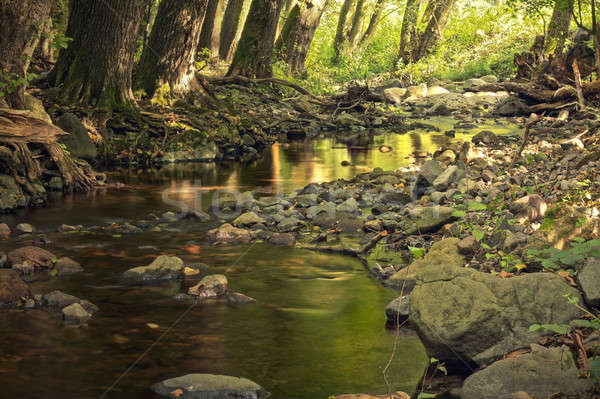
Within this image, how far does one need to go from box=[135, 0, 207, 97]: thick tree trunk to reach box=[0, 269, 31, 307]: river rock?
27.6 feet

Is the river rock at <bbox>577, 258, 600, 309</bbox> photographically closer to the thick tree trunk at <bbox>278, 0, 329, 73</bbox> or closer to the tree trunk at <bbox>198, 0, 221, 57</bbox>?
the tree trunk at <bbox>198, 0, 221, 57</bbox>

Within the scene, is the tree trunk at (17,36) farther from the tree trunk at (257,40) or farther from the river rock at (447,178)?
the tree trunk at (257,40)

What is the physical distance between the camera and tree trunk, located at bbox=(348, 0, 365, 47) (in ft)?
100

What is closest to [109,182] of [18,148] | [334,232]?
[18,148]

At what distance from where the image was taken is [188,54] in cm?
1339

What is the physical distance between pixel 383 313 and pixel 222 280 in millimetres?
1175

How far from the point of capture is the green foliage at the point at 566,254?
4338 millimetres

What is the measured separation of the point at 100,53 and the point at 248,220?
18.4 ft

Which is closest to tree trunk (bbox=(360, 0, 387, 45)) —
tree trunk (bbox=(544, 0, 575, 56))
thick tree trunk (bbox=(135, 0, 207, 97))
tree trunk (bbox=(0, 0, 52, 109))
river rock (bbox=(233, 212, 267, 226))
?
tree trunk (bbox=(544, 0, 575, 56))

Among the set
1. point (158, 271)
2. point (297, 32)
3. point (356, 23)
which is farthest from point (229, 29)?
point (158, 271)

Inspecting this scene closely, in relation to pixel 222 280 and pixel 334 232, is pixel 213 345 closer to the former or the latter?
pixel 222 280

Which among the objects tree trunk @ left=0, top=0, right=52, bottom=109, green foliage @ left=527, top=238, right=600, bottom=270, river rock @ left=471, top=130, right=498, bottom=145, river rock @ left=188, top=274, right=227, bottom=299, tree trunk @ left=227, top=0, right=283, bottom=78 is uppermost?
tree trunk @ left=227, top=0, right=283, bottom=78

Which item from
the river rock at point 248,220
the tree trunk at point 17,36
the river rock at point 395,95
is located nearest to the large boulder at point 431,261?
the river rock at point 248,220

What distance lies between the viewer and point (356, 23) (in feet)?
102
